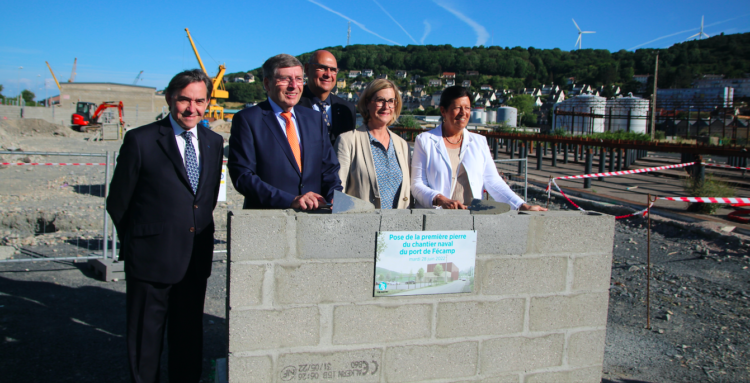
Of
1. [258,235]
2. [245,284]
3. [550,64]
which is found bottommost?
[245,284]

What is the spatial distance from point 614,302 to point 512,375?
316 centimetres

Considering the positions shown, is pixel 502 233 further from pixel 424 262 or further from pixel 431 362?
pixel 431 362

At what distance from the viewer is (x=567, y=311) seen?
9.38 ft

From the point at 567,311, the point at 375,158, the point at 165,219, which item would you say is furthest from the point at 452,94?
the point at 165,219

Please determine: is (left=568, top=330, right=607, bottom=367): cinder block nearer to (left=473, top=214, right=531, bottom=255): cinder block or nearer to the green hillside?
(left=473, top=214, right=531, bottom=255): cinder block

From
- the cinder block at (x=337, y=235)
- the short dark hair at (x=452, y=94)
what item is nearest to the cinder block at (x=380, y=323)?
the cinder block at (x=337, y=235)

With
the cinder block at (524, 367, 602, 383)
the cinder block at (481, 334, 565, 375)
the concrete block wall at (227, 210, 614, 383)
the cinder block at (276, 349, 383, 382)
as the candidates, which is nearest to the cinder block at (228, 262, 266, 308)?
the concrete block wall at (227, 210, 614, 383)

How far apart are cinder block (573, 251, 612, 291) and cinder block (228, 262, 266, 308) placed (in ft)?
6.06

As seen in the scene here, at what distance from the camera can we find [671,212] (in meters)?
9.59

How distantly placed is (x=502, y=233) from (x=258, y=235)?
1371mm

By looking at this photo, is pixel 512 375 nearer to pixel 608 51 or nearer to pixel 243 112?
pixel 243 112

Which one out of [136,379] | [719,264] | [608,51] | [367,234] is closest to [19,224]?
[136,379]

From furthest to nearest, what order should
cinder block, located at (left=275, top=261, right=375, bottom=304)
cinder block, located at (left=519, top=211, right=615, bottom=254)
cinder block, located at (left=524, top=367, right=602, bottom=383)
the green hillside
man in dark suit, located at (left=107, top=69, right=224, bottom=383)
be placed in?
1. the green hillside
2. cinder block, located at (left=524, top=367, right=602, bottom=383)
3. cinder block, located at (left=519, top=211, right=615, bottom=254)
4. man in dark suit, located at (left=107, top=69, right=224, bottom=383)
5. cinder block, located at (left=275, top=261, right=375, bottom=304)

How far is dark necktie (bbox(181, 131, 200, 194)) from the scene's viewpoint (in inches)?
110
